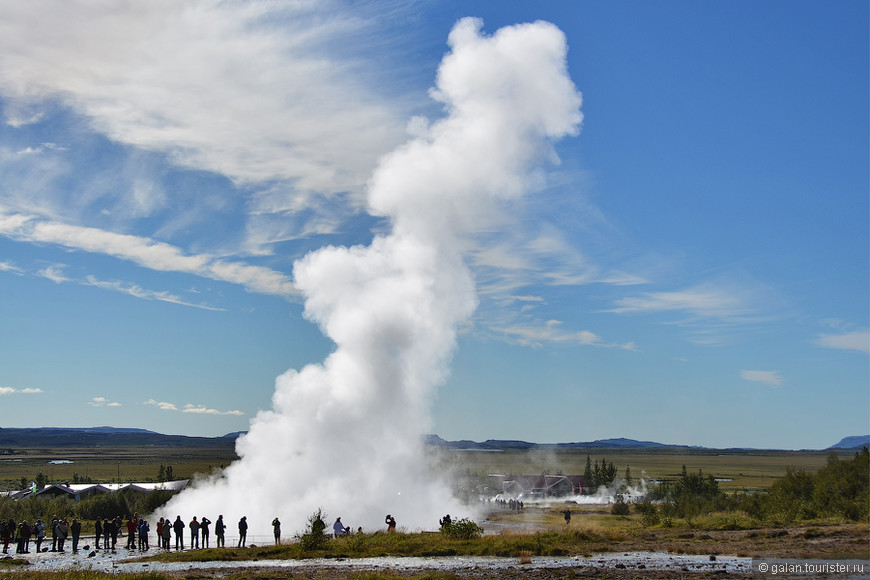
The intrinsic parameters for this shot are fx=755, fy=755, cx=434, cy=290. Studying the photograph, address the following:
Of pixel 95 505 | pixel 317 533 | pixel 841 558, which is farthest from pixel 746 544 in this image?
pixel 95 505

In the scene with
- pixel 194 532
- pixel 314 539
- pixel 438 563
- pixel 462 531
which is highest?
pixel 194 532

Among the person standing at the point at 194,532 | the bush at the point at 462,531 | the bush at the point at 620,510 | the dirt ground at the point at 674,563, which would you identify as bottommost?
the bush at the point at 620,510

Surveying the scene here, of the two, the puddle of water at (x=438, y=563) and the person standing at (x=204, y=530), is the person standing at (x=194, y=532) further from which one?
the puddle of water at (x=438, y=563)

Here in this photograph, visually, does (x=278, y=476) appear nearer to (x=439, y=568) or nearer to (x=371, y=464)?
(x=371, y=464)

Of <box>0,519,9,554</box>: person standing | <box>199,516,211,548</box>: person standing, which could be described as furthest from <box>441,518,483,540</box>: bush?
<box>0,519,9,554</box>: person standing

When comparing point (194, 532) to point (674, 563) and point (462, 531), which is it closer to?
point (462, 531)

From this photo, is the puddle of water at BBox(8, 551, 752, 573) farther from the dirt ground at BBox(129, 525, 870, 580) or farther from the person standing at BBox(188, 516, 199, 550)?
the person standing at BBox(188, 516, 199, 550)

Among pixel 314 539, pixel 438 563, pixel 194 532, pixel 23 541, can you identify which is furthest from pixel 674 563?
pixel 23 541

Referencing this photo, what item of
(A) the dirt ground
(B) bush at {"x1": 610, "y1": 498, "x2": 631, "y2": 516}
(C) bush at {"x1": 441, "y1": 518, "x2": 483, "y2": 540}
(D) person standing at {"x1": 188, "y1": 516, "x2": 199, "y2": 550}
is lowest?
(B) bush at {"x1": 610, "y1": 498, "x2": 631, "y2": 516}

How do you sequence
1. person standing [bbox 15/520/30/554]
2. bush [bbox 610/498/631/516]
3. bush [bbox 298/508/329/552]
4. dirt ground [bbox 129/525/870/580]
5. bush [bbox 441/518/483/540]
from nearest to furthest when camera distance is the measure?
1. dirt ground [bbox 129/525/870/580]
2. bush [bbox 298/508/329/552]
3. person standing [bbox 15/520/30/554]
4. bush [bbox 441/518/483/540]
5. bush [bbox 610/498/631/516]

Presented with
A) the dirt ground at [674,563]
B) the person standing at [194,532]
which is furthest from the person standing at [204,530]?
the dirt ground at [674,563]

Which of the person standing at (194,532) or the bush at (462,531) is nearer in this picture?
the person standing at (194,532)

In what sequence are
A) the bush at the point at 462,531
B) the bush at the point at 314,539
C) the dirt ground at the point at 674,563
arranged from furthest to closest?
1. the bush at the point at 462,531
2. the bush at the point at 314,539
3. the dirt ground at the point at 674,563

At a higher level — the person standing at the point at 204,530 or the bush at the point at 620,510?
the person standing at the point at 204,530
